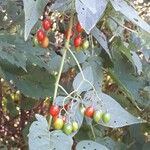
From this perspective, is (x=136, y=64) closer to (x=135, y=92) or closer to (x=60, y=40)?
(x=135, y=92)

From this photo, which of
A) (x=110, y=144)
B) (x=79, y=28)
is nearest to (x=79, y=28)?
(x=79, y=28)

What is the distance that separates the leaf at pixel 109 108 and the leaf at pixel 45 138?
5.6 inches

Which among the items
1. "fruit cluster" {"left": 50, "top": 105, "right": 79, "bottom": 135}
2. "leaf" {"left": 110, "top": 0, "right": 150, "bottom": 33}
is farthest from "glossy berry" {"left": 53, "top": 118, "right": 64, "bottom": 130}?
"leaf" {"left": 110, "top": 0, "right": 150, "bottom": 33}

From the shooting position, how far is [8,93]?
200cm

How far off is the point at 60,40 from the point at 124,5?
608 millimetres

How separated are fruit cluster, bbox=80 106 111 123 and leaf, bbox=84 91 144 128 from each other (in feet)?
0.06

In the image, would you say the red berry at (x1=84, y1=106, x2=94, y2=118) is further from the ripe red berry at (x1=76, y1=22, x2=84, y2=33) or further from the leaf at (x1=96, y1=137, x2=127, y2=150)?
the leaf at (x1=96, y1=137, x2=127, y2=150)

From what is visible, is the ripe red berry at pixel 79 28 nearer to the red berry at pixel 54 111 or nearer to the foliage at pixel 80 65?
the foliage at pixel 80 65

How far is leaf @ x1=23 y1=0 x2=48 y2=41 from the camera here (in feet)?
2.53

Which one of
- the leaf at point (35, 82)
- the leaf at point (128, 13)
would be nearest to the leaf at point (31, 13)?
the leaf at point (128, 13)

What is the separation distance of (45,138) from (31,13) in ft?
0.73

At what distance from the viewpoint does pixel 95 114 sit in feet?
3.12

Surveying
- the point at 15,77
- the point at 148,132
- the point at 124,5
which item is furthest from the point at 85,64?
the point at 148,132

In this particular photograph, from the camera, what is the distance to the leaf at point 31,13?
→ 77 centimetres
